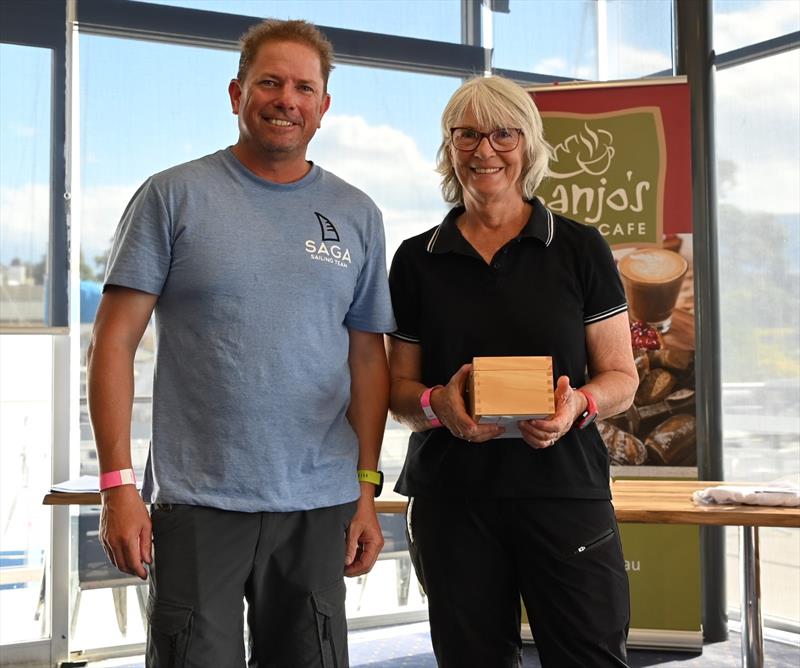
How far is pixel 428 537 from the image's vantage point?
1.87 meters

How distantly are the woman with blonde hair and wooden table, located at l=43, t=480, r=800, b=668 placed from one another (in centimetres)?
94

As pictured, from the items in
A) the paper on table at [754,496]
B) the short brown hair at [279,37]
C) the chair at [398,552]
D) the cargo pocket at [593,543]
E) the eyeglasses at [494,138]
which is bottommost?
the chair at [398,552]

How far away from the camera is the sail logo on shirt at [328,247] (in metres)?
1.74

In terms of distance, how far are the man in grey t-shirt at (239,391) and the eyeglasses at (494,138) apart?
0.31m

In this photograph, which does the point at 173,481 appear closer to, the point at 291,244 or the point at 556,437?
the point at 291,244

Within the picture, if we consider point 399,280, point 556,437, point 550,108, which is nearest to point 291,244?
point 399,280

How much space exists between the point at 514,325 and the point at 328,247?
0.39 metres

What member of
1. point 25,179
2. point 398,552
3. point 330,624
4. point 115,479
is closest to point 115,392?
point 115,479

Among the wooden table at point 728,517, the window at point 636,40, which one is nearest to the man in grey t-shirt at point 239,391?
the wooden table at point 728,517

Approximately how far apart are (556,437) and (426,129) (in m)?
2.93

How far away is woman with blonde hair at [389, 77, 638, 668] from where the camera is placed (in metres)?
1.80

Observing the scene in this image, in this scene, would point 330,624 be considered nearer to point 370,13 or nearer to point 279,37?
point 279,37

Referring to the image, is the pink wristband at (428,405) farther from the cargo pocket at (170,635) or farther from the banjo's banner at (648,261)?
the banjo's banner at (648,261)

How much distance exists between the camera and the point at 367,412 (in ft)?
6.20
